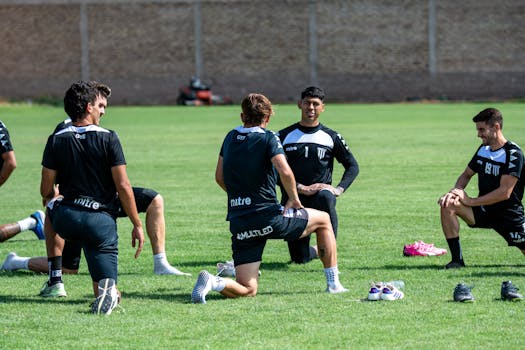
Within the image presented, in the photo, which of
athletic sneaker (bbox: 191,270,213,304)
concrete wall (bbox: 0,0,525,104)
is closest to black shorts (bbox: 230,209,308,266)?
athletic sneaker (bbox: 191,270,213,304)

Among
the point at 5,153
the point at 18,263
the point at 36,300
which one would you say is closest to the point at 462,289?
the point at 36,300

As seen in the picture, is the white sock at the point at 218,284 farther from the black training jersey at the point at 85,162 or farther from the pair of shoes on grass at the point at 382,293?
the pair of shoes on grass at the point at 382,293

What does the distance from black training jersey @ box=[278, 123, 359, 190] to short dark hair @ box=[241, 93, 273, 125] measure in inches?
90.9

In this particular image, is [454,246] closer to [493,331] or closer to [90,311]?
[493,331]

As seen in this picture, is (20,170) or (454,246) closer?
(454,246)

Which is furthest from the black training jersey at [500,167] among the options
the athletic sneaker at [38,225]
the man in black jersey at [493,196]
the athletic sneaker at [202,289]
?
the athletic sneaker at [38,225]

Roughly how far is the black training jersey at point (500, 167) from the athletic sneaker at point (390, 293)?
2376mm

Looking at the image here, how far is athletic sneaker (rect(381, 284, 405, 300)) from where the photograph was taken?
812 cm

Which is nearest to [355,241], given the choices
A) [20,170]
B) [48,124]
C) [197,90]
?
[20,170]

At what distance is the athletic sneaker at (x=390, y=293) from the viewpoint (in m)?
8.12

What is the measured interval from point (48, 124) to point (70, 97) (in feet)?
102

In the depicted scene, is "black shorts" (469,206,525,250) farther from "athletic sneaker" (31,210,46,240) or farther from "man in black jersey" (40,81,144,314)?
"athletic sneaker" (31,210,46,240)

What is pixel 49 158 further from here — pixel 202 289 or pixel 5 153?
pixel 5 153

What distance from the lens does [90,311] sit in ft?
25.9
